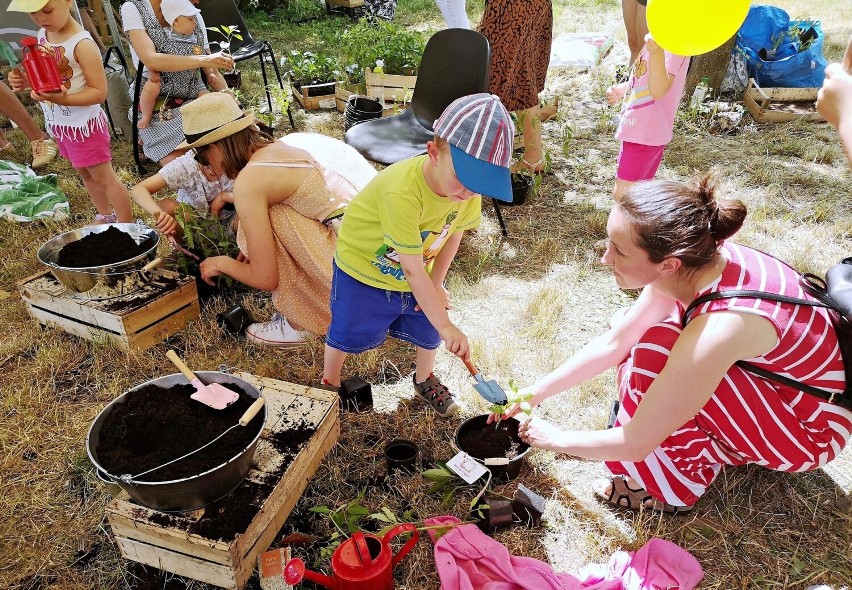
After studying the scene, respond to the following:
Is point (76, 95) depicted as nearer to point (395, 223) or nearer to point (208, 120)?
point (208, 120)

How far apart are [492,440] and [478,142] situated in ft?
3.52

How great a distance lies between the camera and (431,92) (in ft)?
11.7

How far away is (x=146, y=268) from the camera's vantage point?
102 inches

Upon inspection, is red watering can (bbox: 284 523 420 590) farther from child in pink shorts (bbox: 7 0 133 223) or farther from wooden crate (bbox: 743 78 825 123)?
wooden crate (bbox: 743 78 825 123)

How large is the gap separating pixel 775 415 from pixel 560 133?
398cm

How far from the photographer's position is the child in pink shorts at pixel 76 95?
3.07 metres

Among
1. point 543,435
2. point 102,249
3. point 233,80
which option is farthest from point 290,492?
point 233,80

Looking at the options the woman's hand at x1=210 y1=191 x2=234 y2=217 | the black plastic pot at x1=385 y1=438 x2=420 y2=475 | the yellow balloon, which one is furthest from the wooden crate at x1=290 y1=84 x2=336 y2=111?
the black plastic pot at x1=385 y1=438 x2=420 y2=475

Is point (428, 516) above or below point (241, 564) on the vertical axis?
below

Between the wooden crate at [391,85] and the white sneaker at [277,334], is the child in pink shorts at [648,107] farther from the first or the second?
the wooden crate at [391,85]

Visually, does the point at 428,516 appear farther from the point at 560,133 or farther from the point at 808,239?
the point at 560,133

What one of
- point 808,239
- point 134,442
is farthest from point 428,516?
point 808,239

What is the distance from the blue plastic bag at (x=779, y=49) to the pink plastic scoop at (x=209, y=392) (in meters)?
5.97

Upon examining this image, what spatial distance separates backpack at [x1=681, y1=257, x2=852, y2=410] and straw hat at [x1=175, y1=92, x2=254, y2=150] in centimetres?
A: 188
